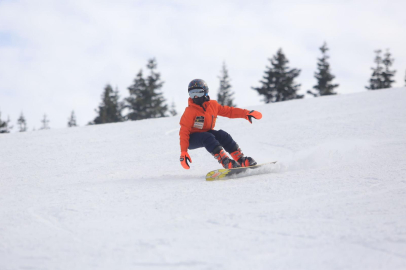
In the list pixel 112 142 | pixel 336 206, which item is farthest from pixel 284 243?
Result: pixel 112 142

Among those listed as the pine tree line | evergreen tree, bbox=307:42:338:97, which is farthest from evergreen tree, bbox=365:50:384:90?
evergreen tree, bbox=307:42:338:97

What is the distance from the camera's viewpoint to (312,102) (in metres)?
12.2

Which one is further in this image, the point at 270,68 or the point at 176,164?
the point at 270,68

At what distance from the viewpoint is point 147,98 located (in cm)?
3841

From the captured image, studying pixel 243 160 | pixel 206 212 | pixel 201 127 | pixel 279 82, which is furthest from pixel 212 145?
pixel 279 82

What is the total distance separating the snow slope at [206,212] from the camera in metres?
1.99

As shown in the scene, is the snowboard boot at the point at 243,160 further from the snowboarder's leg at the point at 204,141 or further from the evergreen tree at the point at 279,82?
the evergreen tree at the point at 279,82

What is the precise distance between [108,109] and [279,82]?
22172 mm

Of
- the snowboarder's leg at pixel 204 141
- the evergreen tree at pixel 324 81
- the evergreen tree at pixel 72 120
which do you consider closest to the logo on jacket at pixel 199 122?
the snowboarder's leg at pixel 204 141

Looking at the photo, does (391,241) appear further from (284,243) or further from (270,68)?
(270,68)

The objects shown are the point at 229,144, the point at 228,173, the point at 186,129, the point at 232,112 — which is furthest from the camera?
the point at 232,112

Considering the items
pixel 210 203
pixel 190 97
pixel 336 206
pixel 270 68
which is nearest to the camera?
pixel 336 206

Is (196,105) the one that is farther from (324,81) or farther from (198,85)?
(324,81)

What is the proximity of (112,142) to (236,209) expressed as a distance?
6.10 m
